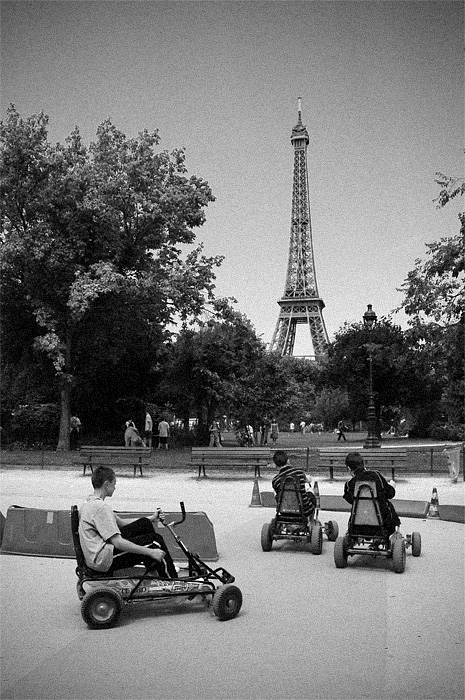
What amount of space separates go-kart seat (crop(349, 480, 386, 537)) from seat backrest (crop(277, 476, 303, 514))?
3.53ft

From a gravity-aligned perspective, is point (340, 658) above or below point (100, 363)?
below

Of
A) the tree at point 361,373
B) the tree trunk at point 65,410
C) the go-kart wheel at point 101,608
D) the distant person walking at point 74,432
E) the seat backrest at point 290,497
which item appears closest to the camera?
the go-kart wheel at point 101,608

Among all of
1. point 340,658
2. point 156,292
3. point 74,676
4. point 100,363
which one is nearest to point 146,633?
point 74,676

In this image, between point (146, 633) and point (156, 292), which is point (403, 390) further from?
point (146, 633)

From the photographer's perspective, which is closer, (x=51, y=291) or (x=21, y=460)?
(x=21, y=460)

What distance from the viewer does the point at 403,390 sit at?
2076 inches

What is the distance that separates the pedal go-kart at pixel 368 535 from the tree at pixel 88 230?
20701 millimetres

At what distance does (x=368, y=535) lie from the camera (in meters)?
8.72

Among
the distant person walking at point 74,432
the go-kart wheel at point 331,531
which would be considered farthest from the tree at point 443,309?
the distant person walking at point 74,432

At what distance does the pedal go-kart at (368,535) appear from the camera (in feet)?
28.2

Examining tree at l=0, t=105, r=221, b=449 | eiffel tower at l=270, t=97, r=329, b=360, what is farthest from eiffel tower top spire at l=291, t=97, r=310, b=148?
tree at l=0, t=105, r=221, b=449

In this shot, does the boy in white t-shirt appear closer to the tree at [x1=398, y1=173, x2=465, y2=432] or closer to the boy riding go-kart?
the boy riding go-kart

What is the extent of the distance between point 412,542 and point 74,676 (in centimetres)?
549

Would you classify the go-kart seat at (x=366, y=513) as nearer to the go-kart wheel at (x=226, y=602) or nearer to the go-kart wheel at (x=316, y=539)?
the go-kart wheel at (x=316, y=539)
